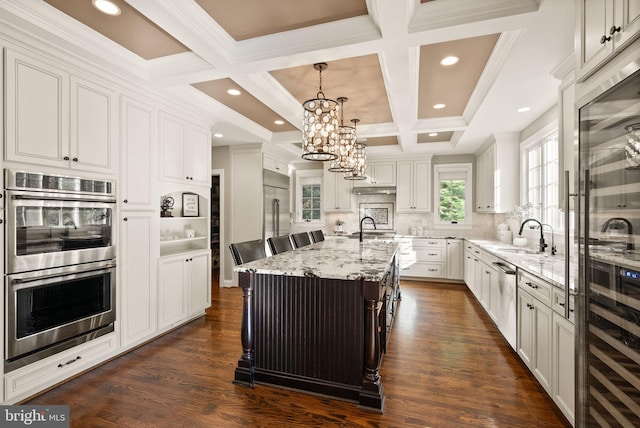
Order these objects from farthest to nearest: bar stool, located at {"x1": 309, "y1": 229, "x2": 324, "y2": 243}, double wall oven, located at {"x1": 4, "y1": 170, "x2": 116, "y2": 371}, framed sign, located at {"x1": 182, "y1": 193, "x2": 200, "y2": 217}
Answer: bar stool, located at {"x1": 309, "y1": 229, "x2": 324, "y2": 243} → framed sign, located at {"x1": 182, "y1": 193, "x2": 200, "y2": 217} → double wall oven, located at {"x1": 4, "y1": 170, "x2": 116, "y2": 371}

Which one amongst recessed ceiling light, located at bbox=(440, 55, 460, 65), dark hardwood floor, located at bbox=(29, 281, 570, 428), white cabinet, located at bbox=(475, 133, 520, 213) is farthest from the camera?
white cabinet, located at bbox=(475, 133, 520, 213)

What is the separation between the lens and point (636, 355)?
3.62 ft

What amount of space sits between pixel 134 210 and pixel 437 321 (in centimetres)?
358

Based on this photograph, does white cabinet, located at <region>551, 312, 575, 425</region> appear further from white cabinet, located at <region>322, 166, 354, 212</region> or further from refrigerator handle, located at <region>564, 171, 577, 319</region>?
white cabinet, located at <region>322, 166, 354, 212</region>

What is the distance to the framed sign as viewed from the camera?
152 inches

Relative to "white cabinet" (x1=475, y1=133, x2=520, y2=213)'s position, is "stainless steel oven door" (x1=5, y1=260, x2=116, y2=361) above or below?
below

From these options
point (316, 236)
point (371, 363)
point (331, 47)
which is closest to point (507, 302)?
point (371, 363)

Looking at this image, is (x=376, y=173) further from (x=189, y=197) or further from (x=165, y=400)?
(x=165, y=400)

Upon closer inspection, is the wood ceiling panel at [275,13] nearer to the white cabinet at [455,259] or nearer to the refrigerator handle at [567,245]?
the refrigerator handle at [567,245]

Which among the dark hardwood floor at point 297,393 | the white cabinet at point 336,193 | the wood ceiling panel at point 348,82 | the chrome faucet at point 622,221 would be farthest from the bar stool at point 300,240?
the chrome faucet at point 622,221

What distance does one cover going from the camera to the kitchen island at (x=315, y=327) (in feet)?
6.66

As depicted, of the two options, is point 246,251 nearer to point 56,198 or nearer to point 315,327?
point 315,327

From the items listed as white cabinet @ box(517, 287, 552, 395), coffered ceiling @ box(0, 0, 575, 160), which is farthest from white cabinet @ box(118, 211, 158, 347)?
white cabinet @ box(517, 287, 552, 395)

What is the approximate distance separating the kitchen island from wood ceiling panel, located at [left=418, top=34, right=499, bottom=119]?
1842mm
